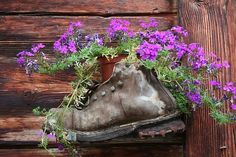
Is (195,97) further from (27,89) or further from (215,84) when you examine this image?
(27,89)

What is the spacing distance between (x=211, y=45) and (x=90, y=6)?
0.51 meters

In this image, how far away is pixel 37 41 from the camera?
84.8 inches

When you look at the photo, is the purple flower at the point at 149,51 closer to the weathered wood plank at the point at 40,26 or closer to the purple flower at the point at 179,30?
the purple flower at the point at 179,30

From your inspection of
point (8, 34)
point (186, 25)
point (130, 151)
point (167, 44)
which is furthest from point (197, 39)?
point (8, 34)

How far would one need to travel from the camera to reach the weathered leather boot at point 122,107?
5.89ft

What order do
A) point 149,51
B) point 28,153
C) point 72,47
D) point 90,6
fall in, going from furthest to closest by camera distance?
point 90,6
point 28,153
point 72,47
point 149,51

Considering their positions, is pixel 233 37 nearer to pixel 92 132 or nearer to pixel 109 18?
pixel 109 18

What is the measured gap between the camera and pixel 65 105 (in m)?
1.92

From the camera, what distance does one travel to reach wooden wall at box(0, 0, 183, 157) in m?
2.07

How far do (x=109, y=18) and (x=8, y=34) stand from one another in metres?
0.41

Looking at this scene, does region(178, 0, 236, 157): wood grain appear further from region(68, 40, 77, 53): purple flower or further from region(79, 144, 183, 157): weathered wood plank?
region(68, 40, 77, 53): purple flower

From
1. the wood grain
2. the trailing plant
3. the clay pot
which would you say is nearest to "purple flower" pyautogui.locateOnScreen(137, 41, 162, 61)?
the trailing plant

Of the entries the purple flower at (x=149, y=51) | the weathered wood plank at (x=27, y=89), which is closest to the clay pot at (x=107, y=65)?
the purple flower at (x=149, y=51)

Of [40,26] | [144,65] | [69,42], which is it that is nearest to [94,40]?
[69,42]
